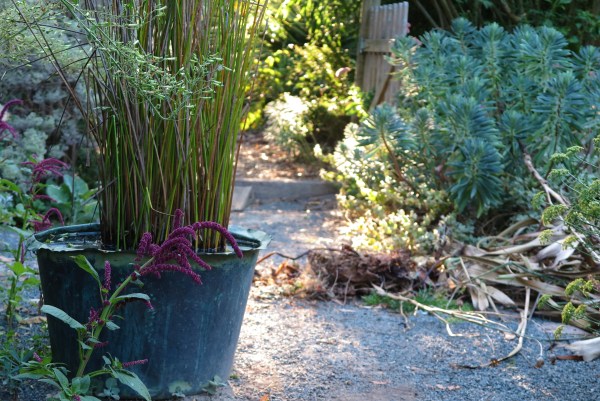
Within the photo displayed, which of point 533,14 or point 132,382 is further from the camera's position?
point 533,14

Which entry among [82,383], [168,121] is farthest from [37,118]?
[82,383]

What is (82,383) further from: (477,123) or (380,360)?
(477,123)

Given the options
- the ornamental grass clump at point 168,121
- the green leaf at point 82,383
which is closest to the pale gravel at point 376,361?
the green leaf at point 82,383

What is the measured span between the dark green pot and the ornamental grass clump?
149 millimetres

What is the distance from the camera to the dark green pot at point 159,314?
2605 millimetres

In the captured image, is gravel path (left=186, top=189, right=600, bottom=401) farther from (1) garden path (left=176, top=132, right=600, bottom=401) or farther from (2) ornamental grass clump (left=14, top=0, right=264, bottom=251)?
(2) ornamental grass clump (left=14, top=0, right=264, bottom=251)

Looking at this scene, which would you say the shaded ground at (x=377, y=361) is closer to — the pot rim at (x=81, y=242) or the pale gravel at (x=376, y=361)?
the pale gravel at (x=376, y=361)

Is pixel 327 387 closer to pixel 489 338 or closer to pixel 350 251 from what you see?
pixel 489 338

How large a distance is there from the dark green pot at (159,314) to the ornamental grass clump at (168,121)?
149 millimetres

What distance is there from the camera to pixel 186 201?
8.91ft

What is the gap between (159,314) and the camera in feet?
8.66

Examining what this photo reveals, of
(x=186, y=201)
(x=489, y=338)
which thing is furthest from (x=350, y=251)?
(x=186, y=201)

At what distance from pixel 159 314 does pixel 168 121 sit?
0.67 meters

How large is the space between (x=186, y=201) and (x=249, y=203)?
514cm
